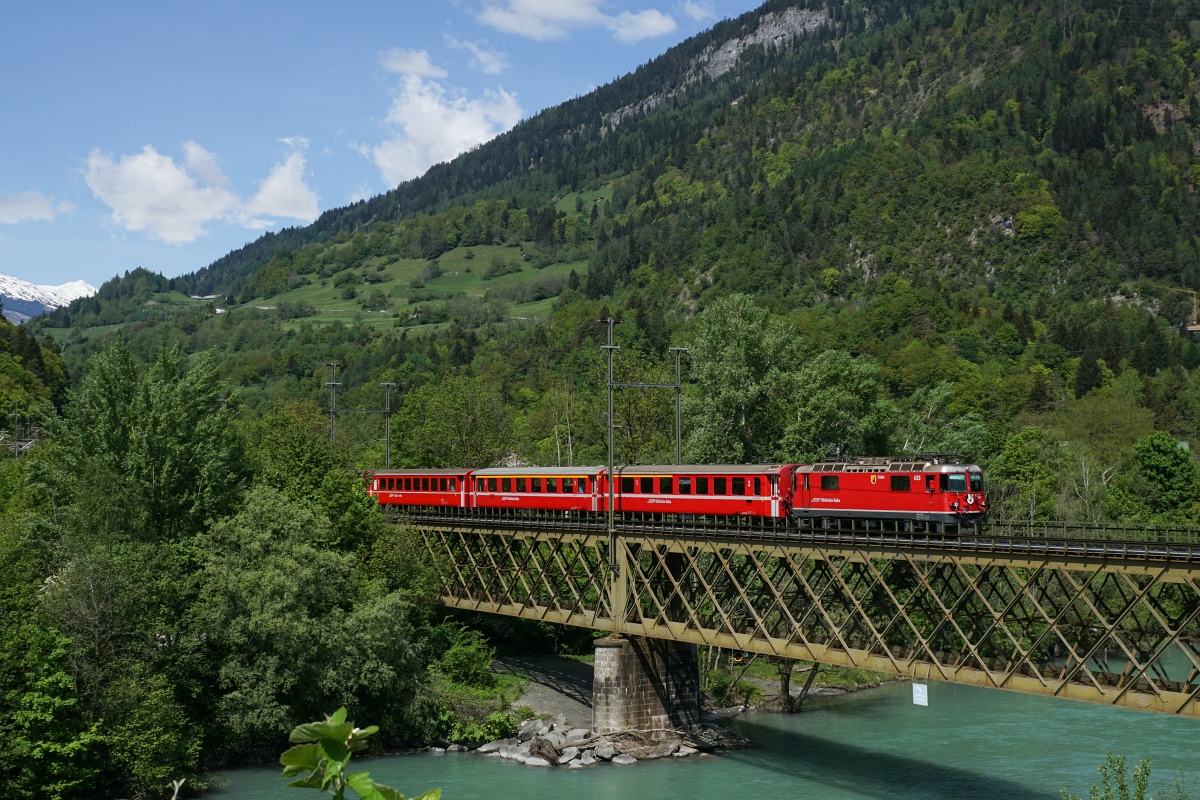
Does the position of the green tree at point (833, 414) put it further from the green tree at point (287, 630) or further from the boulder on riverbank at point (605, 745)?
the green tree at point (287, 630)

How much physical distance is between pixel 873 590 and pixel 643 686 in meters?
13.0

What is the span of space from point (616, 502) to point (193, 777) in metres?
23.4

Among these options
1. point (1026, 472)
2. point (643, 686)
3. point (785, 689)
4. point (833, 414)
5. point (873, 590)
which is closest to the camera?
point (873, 590)

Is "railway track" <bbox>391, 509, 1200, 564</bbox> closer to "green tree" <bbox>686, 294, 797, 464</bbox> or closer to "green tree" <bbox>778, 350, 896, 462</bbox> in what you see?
"green tree" <bbox>686, 294, 797, 464</bbox>

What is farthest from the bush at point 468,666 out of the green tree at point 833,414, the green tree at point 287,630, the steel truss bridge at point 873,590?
the green tree at point 833,414

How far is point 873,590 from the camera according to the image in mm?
46375

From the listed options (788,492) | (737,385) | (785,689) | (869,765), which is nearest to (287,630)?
(788,492)

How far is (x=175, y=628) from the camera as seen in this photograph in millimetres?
49750

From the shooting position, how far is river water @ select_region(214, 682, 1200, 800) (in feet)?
145

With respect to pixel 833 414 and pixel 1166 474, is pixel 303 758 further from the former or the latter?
pixel 1166 474

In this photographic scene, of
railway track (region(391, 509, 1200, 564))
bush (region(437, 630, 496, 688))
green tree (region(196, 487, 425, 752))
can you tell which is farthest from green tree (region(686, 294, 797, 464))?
green tree (region(196, 487, 425, 752))

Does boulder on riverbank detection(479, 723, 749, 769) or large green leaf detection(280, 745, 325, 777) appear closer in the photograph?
large green leaf detection(280, 745, 325, 777)

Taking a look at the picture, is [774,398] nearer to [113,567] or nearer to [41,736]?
[113,567]

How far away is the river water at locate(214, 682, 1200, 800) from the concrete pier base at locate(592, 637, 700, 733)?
3.00 meters
